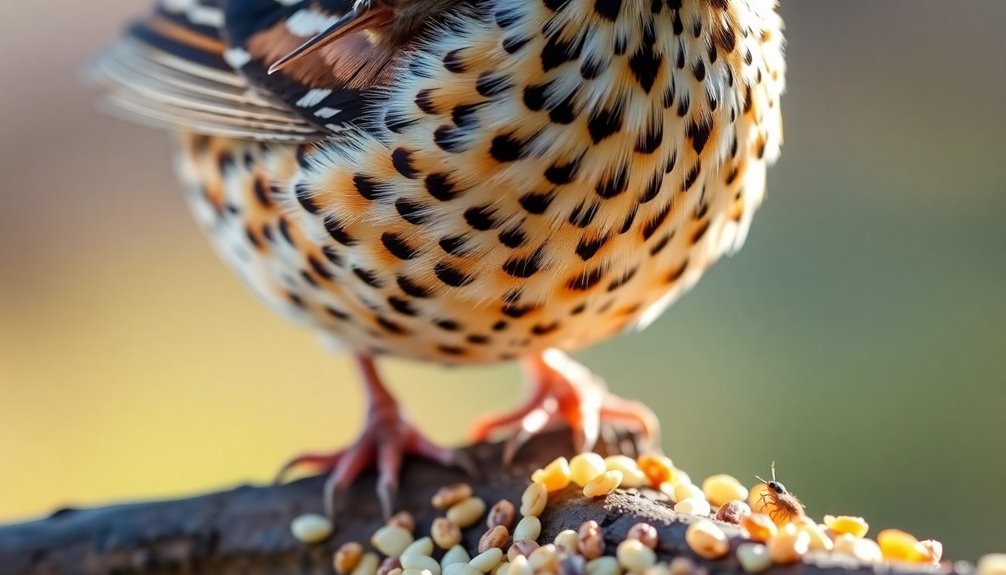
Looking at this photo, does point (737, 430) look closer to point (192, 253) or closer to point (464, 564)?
point (464, 564)

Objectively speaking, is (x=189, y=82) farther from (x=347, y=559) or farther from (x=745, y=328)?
(x=745, y=328)

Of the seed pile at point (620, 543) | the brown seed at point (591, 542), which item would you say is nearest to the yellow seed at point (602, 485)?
the seed pile at point (620, 543)

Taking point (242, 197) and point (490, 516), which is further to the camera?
point (242, 197)

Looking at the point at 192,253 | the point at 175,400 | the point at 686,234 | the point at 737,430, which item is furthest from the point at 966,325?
the point at 192,253

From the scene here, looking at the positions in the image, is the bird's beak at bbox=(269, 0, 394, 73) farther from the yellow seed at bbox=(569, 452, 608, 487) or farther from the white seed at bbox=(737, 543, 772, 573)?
the white seed at bbox=(737, 543, 772, 573)

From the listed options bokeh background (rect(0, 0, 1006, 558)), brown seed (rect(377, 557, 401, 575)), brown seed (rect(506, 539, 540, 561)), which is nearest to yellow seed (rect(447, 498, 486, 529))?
brown seed (rect(377, 557, 401, 575))

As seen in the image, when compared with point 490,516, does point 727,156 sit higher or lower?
higher
